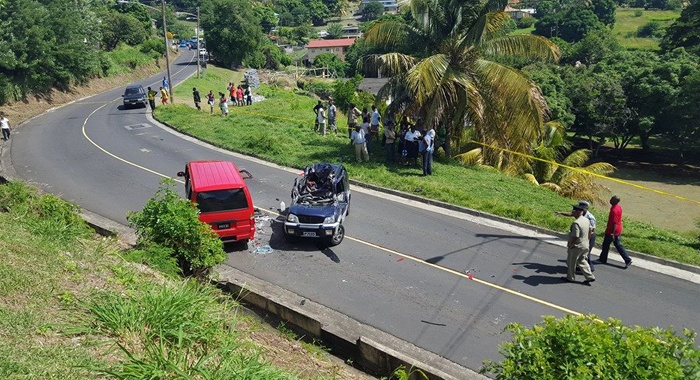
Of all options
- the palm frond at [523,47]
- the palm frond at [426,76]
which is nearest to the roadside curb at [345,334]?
the palm frond at [426,76]

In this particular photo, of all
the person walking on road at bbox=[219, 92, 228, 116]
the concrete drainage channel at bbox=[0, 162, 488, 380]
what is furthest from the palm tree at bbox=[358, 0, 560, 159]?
the person walking on road at bbox=[219, 92, 228, 116]

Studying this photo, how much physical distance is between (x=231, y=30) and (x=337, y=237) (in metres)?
60.5

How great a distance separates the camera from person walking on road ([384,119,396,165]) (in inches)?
751

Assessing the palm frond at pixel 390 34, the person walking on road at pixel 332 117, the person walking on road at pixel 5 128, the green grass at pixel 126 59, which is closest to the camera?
the palm frond at pixel 390 34

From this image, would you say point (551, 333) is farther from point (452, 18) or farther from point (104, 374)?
point (452, 18)

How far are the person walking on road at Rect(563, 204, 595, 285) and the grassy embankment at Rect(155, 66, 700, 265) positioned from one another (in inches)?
106

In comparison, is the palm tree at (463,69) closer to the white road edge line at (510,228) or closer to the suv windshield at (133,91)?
the white road edge line at (510,228)

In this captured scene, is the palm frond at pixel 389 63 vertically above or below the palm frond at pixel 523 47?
below

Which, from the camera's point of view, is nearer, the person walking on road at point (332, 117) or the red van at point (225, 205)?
the red van at point (225, 205)

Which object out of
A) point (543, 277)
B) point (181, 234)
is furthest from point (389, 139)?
point (181, 234)

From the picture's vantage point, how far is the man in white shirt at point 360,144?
19.0 meters

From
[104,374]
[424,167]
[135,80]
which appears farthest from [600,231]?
[135,80]

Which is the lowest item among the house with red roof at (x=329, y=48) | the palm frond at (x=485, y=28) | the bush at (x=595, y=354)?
the house with red roof at (x=329, y=48)

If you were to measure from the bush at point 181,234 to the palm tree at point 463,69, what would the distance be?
30.8ft
